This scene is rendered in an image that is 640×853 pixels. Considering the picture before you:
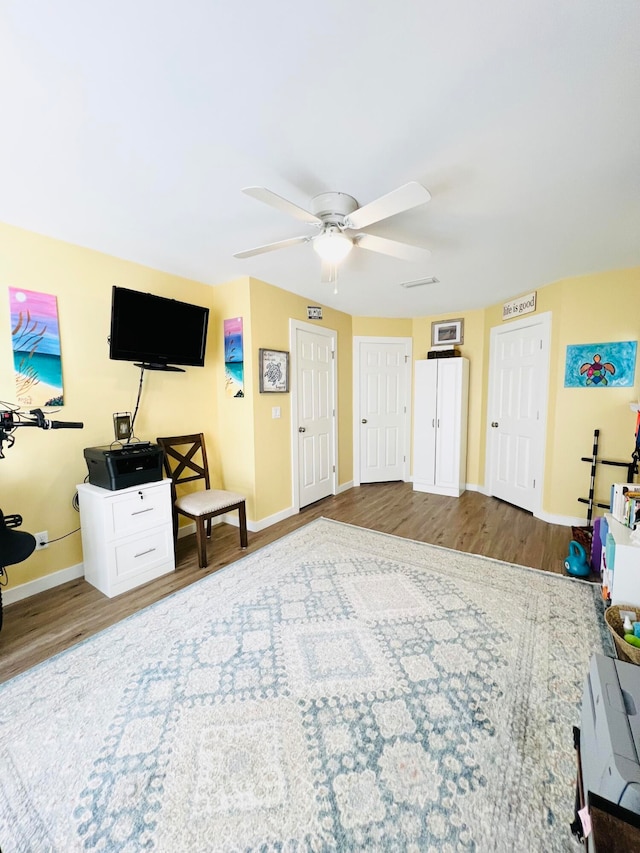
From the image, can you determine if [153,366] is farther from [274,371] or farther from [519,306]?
[519,306]

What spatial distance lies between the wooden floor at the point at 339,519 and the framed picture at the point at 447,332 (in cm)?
203

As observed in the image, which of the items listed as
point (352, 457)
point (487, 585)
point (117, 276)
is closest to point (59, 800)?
point (487, 585)

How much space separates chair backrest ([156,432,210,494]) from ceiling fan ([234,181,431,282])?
176cm

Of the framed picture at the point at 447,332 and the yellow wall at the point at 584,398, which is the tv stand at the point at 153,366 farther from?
the yellow wall at the point at 584,398

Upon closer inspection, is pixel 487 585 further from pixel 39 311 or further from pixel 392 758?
pixel 39 311

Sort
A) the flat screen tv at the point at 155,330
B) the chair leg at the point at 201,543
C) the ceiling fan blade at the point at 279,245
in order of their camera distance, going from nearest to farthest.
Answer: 1. the ceiling fan blade at the point at 279,245
2. the flat screen tv at the point at 155,330
3. the chair leg at the point at 201,543

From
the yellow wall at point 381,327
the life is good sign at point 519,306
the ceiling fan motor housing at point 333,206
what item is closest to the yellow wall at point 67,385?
the ceiling fan motor housing at point 333,206

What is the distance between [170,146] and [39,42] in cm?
47

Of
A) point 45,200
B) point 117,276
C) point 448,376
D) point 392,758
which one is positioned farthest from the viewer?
point 448,376

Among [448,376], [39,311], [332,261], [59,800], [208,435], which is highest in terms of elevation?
[332,261]

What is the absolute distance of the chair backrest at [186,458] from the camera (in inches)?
120

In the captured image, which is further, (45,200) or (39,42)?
(45,200)

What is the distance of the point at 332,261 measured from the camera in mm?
2020

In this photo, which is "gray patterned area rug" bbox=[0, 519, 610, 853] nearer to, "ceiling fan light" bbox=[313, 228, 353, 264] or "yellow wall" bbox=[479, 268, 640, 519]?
"yellow wall" bbox=[479, 268, 640, 519]
